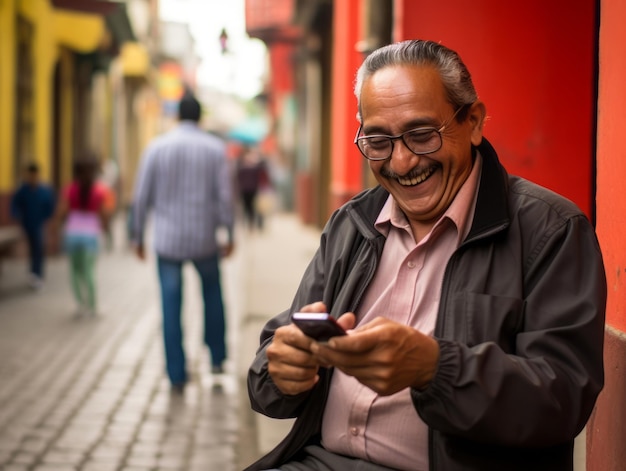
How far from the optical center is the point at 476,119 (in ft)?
8.78

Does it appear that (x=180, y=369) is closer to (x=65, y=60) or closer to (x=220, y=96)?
(x=65, y=60)

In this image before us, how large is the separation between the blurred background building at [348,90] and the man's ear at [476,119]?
46cm

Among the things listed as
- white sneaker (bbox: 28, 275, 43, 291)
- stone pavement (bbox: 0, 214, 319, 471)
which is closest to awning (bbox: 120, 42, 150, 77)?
white sneaker (bbox: 28, 275, 43, 291)

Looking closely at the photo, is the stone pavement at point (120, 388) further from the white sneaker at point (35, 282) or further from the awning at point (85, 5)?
the awning at point (85, 5)

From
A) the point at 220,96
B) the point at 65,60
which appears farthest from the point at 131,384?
the point at 220,96

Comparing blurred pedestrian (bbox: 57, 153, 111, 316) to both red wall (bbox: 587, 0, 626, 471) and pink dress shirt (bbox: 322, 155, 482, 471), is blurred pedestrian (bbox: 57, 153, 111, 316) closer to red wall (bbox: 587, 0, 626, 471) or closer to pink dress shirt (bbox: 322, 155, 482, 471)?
red wall (bbox: 587, 0, 626, 471)

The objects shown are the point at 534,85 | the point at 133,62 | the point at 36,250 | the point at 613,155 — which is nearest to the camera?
the point at 613,155

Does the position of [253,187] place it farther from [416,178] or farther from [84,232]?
[416,178]

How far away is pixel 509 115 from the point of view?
6031mm

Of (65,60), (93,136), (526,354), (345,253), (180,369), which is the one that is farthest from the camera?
(93,136)

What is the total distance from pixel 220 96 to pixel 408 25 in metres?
88.8

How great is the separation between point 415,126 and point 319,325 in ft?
2.07

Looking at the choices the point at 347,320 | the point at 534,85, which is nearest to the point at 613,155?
the point at 347,320

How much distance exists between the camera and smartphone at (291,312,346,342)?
212cm
